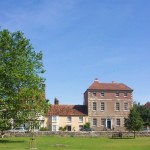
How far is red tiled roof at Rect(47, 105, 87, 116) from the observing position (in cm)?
8638

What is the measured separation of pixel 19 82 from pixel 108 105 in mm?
43527

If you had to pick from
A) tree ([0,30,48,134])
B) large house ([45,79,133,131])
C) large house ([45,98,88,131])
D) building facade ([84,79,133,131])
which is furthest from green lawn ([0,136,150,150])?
building facade ([84,79,133,131])

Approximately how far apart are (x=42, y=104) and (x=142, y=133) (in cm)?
2562

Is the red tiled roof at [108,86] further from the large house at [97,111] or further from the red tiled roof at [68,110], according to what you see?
the red tiled roof at [68,110]

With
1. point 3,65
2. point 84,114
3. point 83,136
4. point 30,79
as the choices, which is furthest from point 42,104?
point 84,114

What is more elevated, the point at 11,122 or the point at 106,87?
the point at 106,87

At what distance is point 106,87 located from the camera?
8912 centimetres

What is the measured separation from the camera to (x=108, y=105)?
289ft

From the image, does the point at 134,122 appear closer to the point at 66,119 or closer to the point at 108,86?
the point at 66,119

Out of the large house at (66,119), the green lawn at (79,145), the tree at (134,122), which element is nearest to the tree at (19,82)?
the green lawn at (79,145)

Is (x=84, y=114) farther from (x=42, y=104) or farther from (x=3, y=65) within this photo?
(x=3, y=65)

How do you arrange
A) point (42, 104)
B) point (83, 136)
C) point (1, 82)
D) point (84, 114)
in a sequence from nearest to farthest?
point (1, 82)
point (42, 104)
point (83, 136)
point (84, 114)

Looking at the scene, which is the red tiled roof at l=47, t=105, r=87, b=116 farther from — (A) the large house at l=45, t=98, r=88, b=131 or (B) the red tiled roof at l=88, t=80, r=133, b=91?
(B) the red tiled roof at l=88, t=80, r=133, b=91

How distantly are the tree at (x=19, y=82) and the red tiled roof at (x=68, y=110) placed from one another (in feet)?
117
